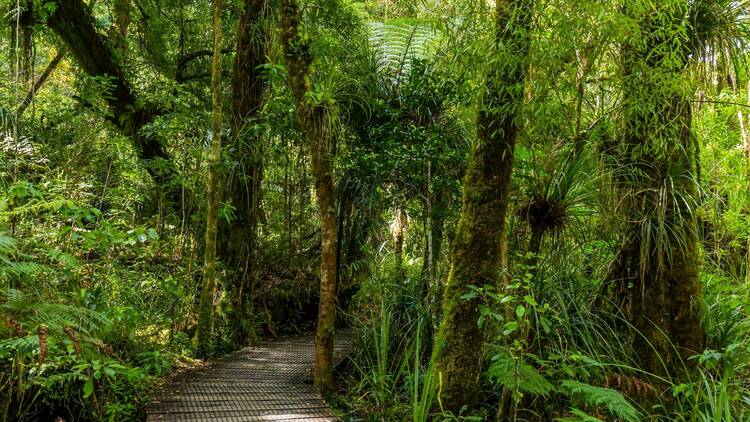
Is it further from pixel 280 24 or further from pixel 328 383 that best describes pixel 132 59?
pixel 328 383

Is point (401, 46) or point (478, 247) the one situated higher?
point (401, 46)

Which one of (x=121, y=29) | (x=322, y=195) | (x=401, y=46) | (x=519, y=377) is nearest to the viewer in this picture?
(x=519, y=377)

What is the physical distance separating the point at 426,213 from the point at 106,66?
4.42m

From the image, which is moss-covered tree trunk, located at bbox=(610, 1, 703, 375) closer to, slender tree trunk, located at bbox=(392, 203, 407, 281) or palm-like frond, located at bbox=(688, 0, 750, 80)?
palm-like frond, located at bbox=(688, 0, 750, 80)

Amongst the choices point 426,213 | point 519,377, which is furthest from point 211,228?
point 519,377

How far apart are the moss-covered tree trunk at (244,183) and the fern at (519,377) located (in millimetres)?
3515

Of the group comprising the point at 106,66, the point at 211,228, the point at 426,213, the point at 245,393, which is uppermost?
the point at 106,66

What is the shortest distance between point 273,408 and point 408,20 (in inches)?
181

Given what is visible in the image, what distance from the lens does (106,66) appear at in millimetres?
6258

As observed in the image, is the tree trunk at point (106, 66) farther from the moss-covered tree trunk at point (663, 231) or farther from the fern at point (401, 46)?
the moss-covered tree trunk at point (663, 231)

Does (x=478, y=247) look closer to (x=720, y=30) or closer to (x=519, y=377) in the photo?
(x=519, y=377)

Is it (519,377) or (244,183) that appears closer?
(519,377)

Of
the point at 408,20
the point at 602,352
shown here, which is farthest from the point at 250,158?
the point at 602,352

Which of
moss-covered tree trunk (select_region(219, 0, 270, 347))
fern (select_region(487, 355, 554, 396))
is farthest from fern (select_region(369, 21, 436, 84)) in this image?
fern (select_region(487, 355, 554, 396))
